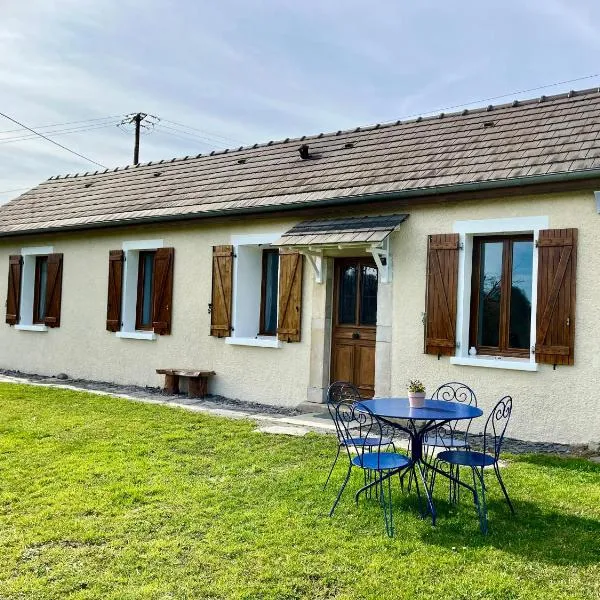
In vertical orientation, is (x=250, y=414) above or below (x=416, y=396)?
below

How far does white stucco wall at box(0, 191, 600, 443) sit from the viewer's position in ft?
23.3

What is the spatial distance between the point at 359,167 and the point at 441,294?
8.95ft

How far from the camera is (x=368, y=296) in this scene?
30.3 ft

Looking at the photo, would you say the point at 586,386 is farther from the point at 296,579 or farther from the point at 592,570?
the point at 296,579

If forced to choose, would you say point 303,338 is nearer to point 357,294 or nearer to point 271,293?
point 357,294

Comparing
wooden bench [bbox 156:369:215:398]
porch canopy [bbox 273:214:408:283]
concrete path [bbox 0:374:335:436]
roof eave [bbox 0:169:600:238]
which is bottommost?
concrete path [bbox 0:374:335:436]

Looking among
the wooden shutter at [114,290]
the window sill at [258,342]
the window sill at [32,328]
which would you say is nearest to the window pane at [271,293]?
the window sill at [258,342]

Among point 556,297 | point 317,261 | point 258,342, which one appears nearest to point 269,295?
point 258,342

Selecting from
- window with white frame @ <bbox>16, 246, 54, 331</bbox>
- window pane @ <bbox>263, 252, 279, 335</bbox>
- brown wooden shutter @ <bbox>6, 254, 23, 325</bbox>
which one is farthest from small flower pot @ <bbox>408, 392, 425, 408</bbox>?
brown wooden shutter @ <bbox>6, 254, 23, 325</bbox>

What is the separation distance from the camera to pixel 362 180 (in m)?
9.20

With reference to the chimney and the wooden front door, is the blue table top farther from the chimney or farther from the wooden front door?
the chimney

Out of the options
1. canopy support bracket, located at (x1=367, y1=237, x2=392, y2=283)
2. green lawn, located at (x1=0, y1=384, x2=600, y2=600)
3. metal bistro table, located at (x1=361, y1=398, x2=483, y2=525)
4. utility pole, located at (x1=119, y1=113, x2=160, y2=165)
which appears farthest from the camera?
utility pole, located at (x1=119, y1=113, x2=160, y2=165)

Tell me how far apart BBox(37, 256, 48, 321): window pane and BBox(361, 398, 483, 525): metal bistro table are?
1060 centimetres

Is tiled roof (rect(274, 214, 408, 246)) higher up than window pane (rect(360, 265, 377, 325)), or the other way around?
tiled roof (rect(274, 214, 408, 246))
